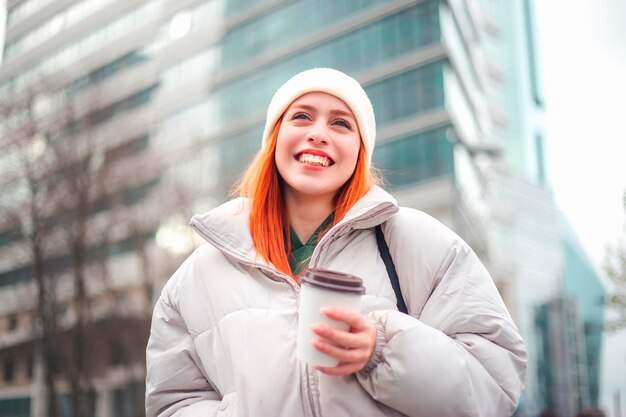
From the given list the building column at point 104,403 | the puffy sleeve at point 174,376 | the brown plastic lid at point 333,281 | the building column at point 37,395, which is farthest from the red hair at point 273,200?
the building column at point 37,395

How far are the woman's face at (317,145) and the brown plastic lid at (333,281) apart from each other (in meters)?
0.56

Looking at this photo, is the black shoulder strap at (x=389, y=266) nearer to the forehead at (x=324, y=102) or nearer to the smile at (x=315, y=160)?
the smile at (x=315, y=160)

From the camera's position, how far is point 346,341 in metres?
1.39

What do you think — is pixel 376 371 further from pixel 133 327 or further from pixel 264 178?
pixel 133 327

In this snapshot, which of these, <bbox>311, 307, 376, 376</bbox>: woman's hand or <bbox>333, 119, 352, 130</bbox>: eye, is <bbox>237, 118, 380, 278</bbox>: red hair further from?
<bbox>311, 307, 376, 376</bbox>: woman's hand

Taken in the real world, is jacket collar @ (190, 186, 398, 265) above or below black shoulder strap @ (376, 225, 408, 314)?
above

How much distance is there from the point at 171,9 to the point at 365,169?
47.1 m

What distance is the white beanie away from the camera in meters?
1.96

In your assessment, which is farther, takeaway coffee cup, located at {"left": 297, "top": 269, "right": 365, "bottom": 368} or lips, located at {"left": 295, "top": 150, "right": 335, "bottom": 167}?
lips, located at {"left": 295, "top": 150, "right": 335, "bottom": 167}

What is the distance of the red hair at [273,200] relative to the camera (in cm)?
190

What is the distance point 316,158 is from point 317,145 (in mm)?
39

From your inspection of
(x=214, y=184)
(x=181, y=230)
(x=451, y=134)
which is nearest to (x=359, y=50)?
(x=451, y=134)

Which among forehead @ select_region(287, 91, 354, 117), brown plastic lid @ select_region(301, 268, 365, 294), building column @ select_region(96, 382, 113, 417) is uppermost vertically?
forehead @ select_region(287, 91, 354, 117)

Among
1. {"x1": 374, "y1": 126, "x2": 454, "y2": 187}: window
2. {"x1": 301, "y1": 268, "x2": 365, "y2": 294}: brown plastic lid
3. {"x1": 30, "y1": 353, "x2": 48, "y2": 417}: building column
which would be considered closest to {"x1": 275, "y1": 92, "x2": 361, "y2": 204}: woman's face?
{"x1": 301, "y1": 268, "x2": 365, "y2": 294}: brown plastic lid
